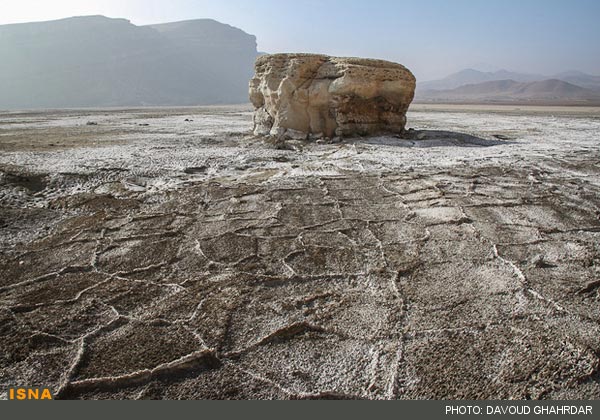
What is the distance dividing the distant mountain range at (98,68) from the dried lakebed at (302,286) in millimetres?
55523

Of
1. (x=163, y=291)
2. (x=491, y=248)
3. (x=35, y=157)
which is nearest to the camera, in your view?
(x=163, y=291)

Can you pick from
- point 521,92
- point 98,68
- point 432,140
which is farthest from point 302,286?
point 521,92

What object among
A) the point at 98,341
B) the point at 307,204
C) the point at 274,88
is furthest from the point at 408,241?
the point at 274,88

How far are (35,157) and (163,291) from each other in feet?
16.9

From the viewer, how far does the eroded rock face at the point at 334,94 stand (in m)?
7.73

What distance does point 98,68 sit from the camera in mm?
59875

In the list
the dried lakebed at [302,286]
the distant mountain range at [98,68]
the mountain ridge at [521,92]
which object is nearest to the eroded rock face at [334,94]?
the dried lakebed at [302,286]

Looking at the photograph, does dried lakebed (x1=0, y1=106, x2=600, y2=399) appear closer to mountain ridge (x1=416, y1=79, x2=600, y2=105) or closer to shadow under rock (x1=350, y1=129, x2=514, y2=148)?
shadow under rock (x1=350, y1=129, x2=514, y2=148)

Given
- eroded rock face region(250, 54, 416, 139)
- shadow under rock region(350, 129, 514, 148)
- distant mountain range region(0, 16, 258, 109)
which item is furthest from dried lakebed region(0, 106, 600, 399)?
distant mountain range region(0, 16, 258, 109)

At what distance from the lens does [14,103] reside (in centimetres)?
5288

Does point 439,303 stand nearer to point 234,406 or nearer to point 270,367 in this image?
point 270,367

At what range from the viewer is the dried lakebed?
1562mm

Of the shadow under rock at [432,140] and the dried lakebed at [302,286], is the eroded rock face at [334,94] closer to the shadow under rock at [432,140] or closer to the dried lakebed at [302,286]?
the shadow under rock at [432,140]

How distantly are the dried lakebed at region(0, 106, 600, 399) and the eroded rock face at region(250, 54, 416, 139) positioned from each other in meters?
3.58
